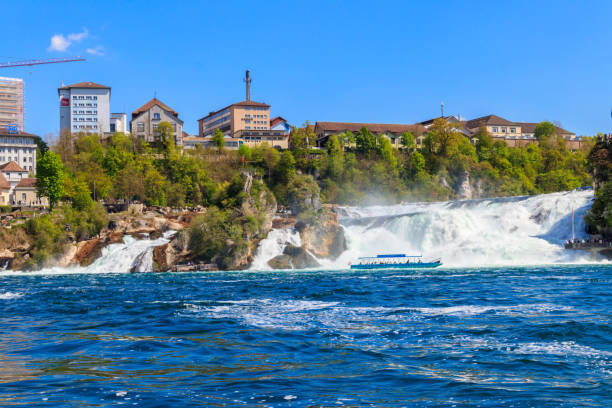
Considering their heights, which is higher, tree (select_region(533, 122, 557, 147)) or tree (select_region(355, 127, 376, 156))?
tree (select_region(533, 122, 557, 147))

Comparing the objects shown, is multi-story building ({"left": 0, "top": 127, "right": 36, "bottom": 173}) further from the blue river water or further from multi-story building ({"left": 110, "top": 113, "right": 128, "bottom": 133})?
the blue river water

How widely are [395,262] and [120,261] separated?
28.7 m

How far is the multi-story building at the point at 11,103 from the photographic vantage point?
188 metres

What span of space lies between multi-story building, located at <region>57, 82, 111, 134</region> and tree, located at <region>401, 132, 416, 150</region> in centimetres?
6442

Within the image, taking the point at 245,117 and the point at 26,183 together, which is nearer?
the point at 26,183

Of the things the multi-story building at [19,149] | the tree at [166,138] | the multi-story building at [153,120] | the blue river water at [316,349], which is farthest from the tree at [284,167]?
the blue river water at [316,349]

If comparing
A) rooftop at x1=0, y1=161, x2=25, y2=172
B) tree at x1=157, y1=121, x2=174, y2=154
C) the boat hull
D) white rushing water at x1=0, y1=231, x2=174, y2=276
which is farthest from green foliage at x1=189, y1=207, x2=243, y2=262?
rooftop at x1=0, y1=161, x2=25, y2=172

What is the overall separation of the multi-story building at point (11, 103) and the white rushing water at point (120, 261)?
144967 millimetres

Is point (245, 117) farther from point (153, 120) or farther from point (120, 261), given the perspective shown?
point (120, 261)

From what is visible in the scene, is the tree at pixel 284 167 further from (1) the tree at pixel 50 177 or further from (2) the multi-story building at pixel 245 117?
(2) the multi-story building at pixel 245 117

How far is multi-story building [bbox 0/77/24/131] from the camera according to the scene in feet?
618

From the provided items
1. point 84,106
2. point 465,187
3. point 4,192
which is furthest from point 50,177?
point 465,187

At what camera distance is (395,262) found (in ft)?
191

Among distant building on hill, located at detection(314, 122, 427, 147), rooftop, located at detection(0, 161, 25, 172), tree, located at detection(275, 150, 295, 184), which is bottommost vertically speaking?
tree, located at detection(275, 150, 295, 184)
